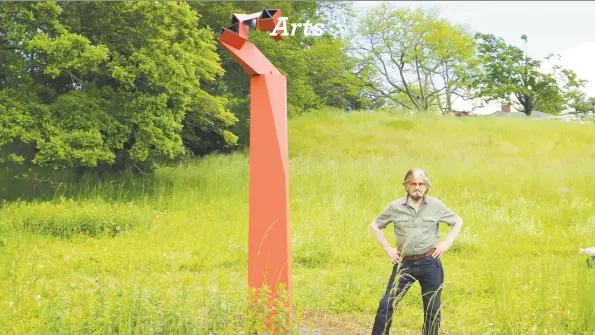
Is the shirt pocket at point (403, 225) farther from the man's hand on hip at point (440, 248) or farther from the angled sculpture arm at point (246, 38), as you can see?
the angled sculpture arm at point (246, 38)

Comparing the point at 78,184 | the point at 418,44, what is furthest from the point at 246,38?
the point at 418,44

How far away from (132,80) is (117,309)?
29.0 ft

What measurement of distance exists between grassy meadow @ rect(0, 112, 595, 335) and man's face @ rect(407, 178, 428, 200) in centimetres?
90

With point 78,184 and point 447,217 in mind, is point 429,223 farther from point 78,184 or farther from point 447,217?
point 78,184

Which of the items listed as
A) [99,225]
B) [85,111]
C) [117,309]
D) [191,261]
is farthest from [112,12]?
[117,309]

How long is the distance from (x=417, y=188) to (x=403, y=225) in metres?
0.26

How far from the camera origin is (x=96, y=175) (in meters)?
12.7

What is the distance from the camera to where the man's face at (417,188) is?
384cm

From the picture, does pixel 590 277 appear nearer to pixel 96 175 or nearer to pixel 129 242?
pixel 129 242

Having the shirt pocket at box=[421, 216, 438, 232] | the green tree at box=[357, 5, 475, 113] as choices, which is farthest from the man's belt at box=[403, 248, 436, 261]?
the green tree at box=[357, 5, 475, 113]

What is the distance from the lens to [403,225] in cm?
387

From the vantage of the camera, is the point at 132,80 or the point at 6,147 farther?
the point at 6,147

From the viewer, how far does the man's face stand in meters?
3.84

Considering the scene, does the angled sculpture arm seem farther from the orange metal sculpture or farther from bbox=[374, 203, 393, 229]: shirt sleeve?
bbox=[374, 203, 393, 229]: shirt sleeve
